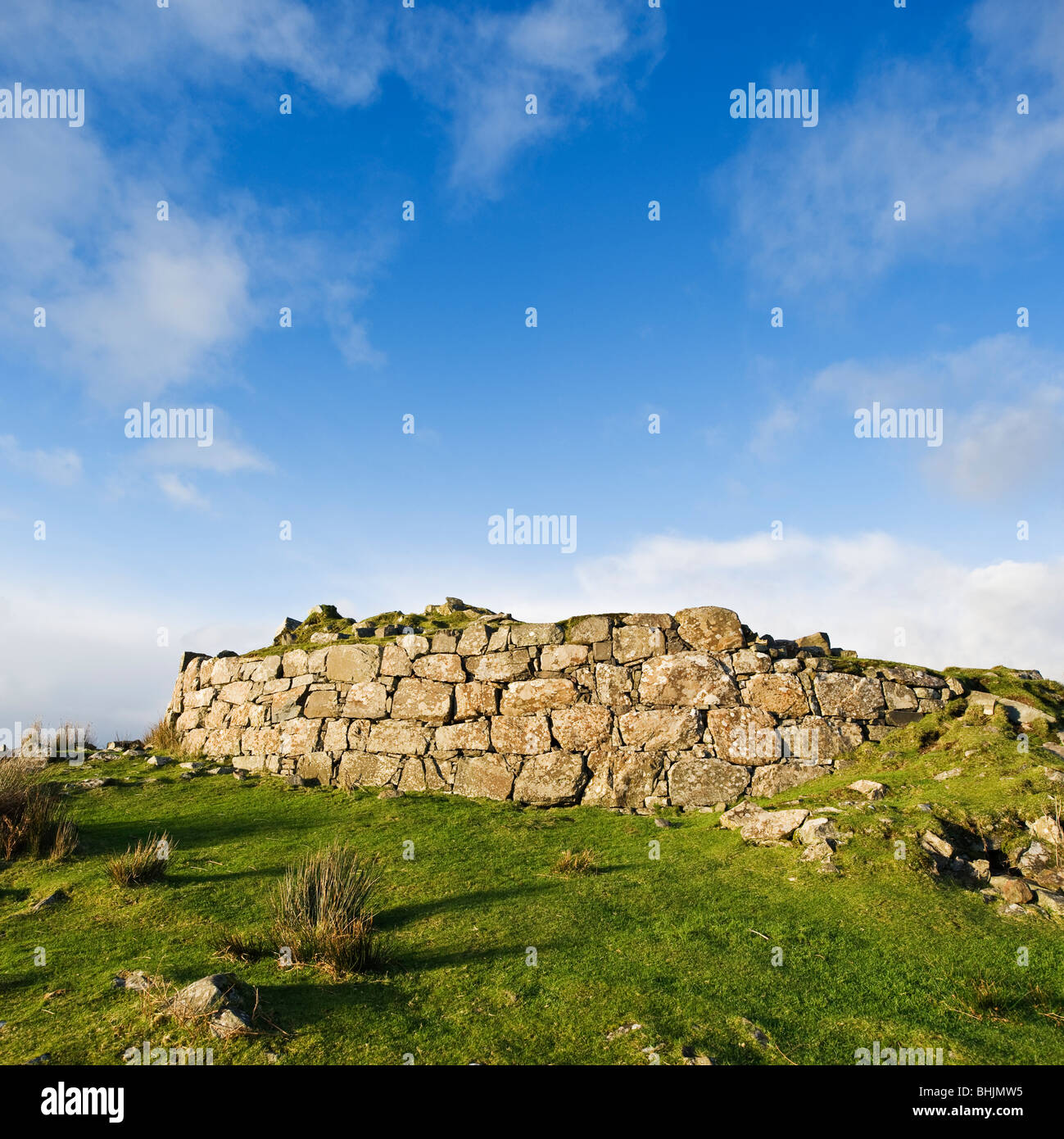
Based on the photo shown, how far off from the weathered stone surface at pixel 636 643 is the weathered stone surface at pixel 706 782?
1.86 m

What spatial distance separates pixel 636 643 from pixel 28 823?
28.8 feet

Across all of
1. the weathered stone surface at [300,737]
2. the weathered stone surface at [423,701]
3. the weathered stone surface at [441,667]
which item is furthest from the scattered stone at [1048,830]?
the weathered stone surface at [300,737]

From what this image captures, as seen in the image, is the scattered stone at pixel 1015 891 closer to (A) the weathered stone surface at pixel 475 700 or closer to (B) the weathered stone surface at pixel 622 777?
(B) the weathered stone surface at pixel 622 777

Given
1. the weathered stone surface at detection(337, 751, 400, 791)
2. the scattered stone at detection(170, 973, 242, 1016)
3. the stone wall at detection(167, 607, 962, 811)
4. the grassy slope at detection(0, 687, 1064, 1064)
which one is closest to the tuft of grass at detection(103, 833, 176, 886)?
the grassy slope at detection(0, 687, 1064, 1064)

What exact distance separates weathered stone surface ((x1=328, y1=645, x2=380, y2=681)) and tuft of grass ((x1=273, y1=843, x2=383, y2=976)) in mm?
6660

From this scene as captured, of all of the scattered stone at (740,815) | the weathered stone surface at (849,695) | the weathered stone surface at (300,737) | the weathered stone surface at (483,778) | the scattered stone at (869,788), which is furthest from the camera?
the weathered stone surface at (300,737)

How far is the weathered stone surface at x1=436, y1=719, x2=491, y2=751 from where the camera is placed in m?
12.3

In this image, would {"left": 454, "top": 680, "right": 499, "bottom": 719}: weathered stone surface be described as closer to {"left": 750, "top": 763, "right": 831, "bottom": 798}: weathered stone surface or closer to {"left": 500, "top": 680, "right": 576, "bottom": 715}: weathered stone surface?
{"left": 500, "top": 680, "right": 576, "bottom": 715}: weathered stone surface

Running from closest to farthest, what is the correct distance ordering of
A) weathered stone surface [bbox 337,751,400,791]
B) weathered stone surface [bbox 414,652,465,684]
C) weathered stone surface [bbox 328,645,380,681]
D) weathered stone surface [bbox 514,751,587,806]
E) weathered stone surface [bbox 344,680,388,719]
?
weathered stone surface [bbox 514,751,587,806] < weathered stone surface [bbox 337,751,400,791] < weathered stone surface [bbox 414,652,465,684] < weathered stone surface [bbox 344,680,388,719] < weathered stone surface [bbox 328,645,380,681]

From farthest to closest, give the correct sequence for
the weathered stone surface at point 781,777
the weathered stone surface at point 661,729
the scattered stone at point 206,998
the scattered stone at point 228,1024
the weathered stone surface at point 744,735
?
the weathered stone surface at point 661,729 < the weathered stone surface at point 744,735 < the weathered stone surface at point 781,777 < the scattered stone at point 206,998 < the scattered stone at point 228,1024

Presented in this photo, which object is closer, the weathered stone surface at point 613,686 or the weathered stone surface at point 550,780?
the weathered stone surface at point 550,780

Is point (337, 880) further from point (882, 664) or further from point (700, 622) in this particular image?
point (882, 664)

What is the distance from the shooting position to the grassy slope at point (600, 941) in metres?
4.55

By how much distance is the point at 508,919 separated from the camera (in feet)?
22.2
